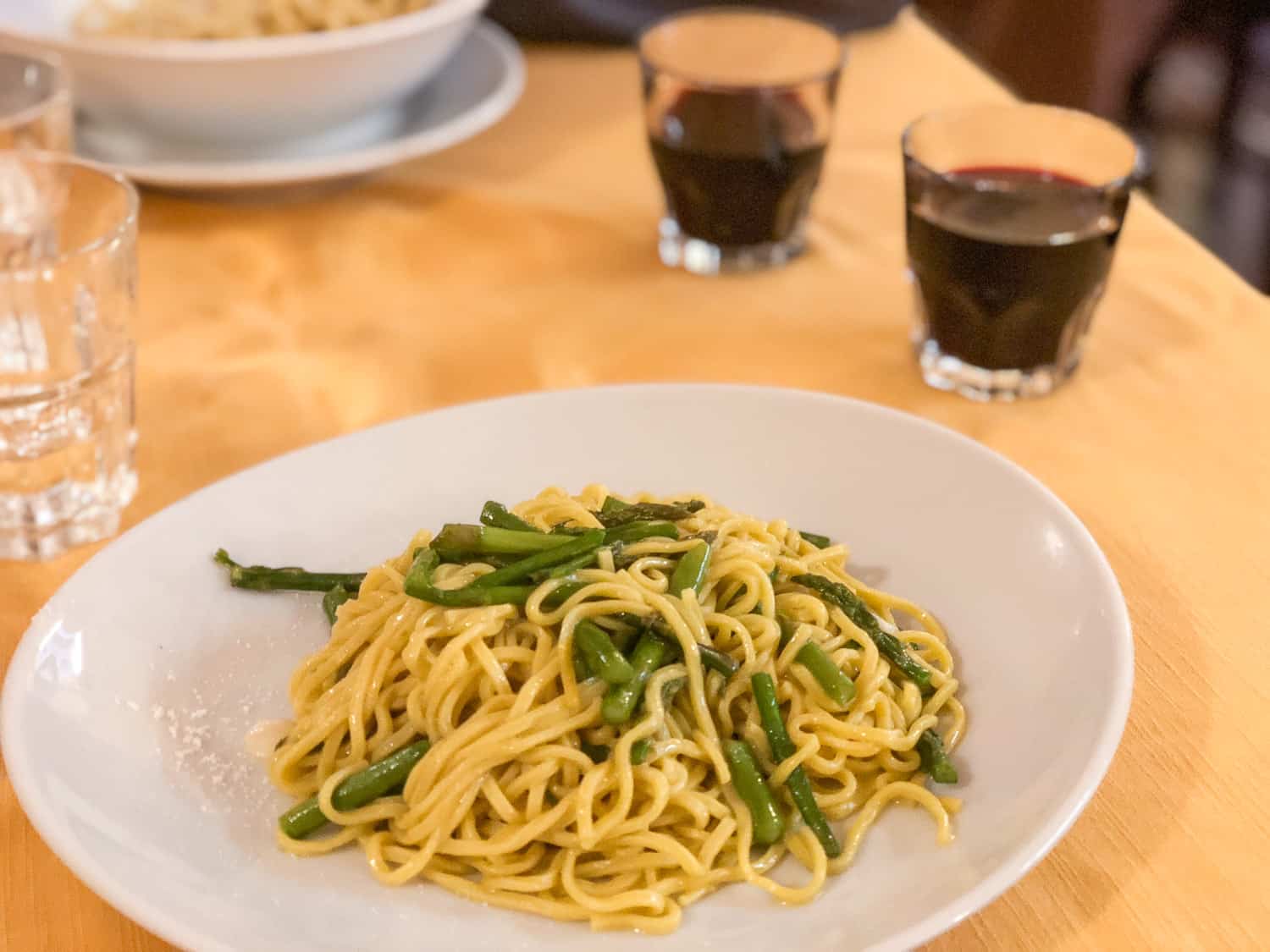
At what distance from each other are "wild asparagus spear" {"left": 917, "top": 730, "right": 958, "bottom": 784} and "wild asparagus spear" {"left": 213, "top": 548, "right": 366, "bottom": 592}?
498 mm

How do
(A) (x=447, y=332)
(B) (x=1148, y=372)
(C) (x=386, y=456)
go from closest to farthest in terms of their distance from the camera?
1. (C) (x=386, y=456)
2. (B) (x=1148, y=372)
3. (A) (x=447, y=332)

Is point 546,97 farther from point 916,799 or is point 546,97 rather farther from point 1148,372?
point 916,799

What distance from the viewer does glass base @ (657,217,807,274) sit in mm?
1909

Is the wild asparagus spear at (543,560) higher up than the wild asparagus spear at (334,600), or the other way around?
the wild asparagus spear at (543,560)

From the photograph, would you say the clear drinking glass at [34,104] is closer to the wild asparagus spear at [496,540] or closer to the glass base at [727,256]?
the glass base at [727,256]

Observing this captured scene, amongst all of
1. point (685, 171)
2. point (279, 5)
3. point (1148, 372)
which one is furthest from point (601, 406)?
point (279, 5)

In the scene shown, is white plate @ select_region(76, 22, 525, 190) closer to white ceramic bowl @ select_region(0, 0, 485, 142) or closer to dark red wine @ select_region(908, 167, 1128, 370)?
white ceramic bowl @ select_region(0, 0, 485, 142)

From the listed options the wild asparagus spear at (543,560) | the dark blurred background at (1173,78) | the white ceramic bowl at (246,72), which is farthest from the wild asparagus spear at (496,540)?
the dark blurred background at (1173,78)

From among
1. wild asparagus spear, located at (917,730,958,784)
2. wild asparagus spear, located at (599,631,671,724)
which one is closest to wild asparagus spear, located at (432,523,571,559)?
wild asparagus spear, located at (599,631,671,724)

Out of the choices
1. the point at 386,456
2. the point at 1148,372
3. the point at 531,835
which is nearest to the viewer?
the point at 531,835

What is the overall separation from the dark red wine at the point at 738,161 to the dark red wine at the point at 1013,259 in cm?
27

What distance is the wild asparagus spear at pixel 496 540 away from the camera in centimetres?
111

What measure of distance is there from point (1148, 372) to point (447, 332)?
86cm

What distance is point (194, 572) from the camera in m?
1.21
